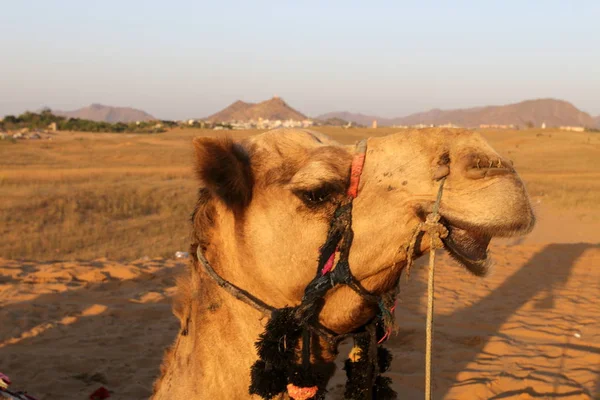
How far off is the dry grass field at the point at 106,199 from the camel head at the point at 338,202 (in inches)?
94.2

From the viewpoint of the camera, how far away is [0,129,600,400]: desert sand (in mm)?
5926

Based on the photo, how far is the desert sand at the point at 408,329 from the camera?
5.93 meters

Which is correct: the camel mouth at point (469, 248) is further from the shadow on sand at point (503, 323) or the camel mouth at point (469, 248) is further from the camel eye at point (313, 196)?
the shadow on sand at point (503, 323)

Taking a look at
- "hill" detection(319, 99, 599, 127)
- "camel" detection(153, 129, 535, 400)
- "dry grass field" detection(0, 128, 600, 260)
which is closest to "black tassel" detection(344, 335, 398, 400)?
"camel" detection(153, 129, 535, 400)

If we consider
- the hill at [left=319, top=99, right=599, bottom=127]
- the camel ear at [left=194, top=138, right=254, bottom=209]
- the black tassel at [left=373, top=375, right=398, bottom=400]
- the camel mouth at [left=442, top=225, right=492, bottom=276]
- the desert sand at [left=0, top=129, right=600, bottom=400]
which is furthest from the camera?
the hill at [left=319, top=99, right=599, bottom=127]

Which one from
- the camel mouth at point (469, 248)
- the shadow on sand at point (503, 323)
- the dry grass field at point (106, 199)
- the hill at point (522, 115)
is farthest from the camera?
the hill at point (522, 115)

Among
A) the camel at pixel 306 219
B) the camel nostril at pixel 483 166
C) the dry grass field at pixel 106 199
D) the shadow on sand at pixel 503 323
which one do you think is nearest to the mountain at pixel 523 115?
the dry grass field at pixel 106 199

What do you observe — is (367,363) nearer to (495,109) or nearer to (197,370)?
(197,370)

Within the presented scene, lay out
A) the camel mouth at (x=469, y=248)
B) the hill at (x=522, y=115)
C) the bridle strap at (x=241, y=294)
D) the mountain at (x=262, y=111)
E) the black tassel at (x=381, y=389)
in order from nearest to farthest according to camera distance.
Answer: the camel mouth at (x=469, y=248)
the bridle strap at (x=241, y=294)
the black tassel at (x=381, y=389)
the mountain at (x=262, y=111)
the hill at (x=522, y=115)

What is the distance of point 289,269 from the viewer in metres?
2.07

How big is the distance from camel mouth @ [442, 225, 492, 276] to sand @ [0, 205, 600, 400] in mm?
4008

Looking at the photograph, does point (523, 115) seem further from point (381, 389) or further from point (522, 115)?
point (381, 389)

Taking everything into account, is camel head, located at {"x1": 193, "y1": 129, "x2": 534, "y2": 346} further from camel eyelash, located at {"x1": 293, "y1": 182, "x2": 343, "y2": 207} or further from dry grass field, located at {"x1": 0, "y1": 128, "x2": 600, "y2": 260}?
dry grass field, located at {"x1": 0, "y1": 128, "x2": 600, "y2": 260}

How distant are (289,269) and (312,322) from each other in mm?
205
